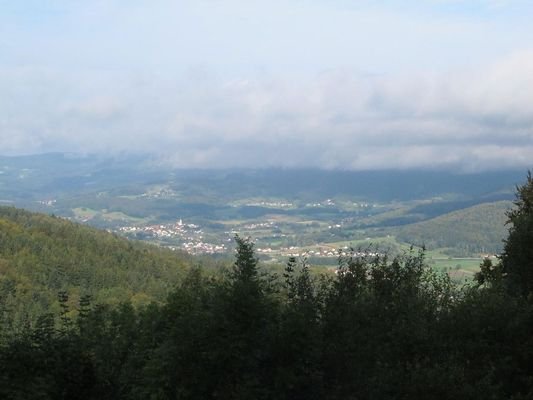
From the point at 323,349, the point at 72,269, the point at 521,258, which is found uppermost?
the point at 521,258

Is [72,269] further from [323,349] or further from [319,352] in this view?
[319,352]


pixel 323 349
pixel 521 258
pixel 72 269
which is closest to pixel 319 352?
pixel 323 349

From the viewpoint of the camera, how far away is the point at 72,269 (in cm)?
16788

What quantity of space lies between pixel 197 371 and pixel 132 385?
11.4 m

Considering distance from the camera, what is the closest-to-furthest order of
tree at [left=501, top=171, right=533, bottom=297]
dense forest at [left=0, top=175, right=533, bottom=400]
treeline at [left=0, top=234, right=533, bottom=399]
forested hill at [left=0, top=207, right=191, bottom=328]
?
treeline at [left=0, top=234, right=533, bottom=399] < dense forest at [left=0, top=175, right=533, bottom=400] < tree at [left=501, top=171, right=533, bottom=297] < forested hill at [left=0, top=207, right=191, bottom=328]

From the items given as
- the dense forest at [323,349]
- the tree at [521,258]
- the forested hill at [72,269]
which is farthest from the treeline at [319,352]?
the forested hill at [72,269]

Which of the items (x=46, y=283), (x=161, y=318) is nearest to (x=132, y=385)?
(x=161, y=318)

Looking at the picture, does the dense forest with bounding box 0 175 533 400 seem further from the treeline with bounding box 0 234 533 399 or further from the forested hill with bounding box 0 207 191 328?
the forested hill with bounding box 0 207 191 328

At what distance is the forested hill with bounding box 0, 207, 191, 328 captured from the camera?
143m

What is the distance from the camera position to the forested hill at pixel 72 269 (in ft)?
468

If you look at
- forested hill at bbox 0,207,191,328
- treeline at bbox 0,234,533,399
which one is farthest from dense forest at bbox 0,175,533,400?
forested hill at bbox 0,207,191,328

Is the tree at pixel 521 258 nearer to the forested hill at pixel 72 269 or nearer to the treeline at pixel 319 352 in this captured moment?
the treeline at pixel 319 352

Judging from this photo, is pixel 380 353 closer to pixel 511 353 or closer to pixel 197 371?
pixel 511 353

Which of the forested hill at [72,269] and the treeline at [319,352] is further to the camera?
the forested hill at [72,269]
